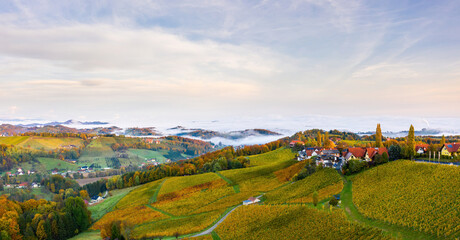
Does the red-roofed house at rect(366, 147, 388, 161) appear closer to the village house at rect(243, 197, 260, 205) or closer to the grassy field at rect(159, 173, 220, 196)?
the village house at rect(243, 197, 260, 205)

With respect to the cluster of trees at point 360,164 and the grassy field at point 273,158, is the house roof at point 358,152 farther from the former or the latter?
the grassy field at point 273,158

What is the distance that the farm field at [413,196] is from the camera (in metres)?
37.2

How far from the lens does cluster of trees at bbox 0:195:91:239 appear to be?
80.8 m

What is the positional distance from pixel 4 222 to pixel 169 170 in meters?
72.4

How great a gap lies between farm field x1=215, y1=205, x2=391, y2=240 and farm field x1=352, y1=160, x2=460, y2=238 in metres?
5.27

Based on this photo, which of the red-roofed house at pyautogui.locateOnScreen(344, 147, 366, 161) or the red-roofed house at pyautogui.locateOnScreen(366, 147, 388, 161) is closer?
the red-roofed house at pyautogui.locateOnScreen(366, 147, 388, 161)

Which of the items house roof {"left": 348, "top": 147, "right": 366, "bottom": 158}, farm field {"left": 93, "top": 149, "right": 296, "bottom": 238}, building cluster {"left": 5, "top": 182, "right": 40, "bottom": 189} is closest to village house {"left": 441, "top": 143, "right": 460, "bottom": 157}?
house roof {"left": 348, "top": 147, "right": 366, "bottom": 158}

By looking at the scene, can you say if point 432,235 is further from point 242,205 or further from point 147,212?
point 147,212

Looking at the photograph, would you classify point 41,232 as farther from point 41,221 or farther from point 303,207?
point 303,207

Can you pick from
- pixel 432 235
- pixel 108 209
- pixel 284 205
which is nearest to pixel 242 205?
pixel 284 205

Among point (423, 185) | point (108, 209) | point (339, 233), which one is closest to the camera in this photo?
point (339, 233)

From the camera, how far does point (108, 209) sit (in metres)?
106

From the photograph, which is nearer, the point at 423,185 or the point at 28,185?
the point at 423,185

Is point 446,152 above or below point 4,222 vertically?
above
